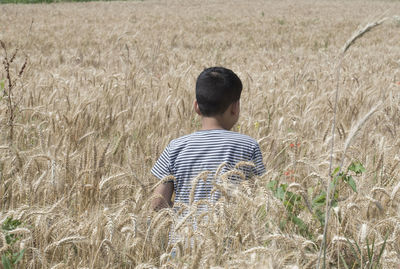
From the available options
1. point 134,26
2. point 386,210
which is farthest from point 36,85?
point 134,26

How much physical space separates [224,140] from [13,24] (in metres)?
12.2

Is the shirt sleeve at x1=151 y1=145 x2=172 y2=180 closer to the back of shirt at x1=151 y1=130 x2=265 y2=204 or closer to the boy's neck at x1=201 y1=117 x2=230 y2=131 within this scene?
the back of shirt at x1=151 y1=130 x2=265 y2=204

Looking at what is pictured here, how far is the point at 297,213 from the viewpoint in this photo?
6.15ft

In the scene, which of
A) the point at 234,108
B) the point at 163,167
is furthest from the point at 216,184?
the point at 234,108

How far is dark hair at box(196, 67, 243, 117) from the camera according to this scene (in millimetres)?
2295

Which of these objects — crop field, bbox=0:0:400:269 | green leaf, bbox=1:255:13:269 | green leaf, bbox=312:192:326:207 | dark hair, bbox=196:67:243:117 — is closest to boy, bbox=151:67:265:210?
dark hair, bbox=196:67:243:117

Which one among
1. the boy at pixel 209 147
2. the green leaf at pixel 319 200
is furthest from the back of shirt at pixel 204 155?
the green leaf at pixel 319 200

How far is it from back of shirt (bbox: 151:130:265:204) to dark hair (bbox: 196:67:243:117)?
14 cm

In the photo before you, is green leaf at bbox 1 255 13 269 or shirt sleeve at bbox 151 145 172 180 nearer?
green leaf at bbox 1 255 13 269

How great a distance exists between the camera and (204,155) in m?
2.18

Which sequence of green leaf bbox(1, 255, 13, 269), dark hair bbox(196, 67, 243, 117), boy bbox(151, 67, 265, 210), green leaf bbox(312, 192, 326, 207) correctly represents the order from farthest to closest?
1. dark hair bbox(196, 67, 243, 117)
2. boy bbox(151, 67, 265, 210)
3. green leaf bbox(312, 192, 326, 207)
4. green leaf bbox(1, 255, 13, 269)

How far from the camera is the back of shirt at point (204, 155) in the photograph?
217 centimetres

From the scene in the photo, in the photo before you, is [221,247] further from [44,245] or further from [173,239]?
[44,245]

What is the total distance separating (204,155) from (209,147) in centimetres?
4
